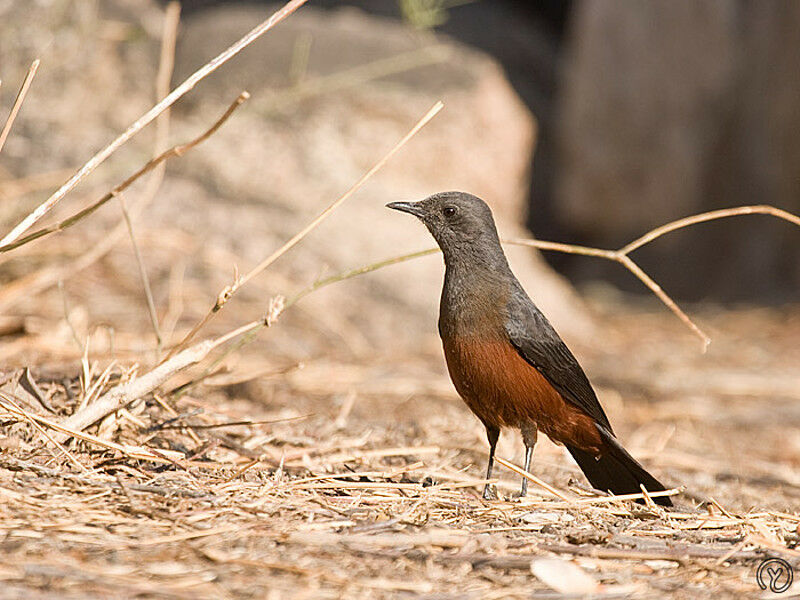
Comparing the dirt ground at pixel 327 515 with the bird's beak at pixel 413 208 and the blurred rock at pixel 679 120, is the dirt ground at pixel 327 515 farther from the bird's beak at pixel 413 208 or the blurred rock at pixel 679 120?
the blurred rock at pixel 679 120

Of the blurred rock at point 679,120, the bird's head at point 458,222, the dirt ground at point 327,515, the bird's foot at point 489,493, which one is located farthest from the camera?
the blurred rock at point 679,120

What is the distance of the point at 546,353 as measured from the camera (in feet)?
A: 11.7

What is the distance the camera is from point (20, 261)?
5.48m

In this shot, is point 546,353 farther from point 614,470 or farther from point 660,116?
point 660,116

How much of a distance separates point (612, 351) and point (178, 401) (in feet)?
13.6

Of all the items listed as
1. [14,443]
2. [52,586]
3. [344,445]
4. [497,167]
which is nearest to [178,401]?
[344,445]

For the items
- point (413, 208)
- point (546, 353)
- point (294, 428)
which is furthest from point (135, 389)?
point (546, 353)

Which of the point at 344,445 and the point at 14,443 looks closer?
the point at 14,443

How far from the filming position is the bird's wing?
3535 mm

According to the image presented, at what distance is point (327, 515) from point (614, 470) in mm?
1322

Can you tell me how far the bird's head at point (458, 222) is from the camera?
3711 mm

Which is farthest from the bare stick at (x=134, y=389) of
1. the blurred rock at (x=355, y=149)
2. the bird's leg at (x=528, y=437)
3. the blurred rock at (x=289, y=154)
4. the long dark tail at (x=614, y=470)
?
the blurred rock at (x=355, y=149)

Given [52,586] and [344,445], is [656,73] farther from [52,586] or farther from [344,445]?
[52,586]

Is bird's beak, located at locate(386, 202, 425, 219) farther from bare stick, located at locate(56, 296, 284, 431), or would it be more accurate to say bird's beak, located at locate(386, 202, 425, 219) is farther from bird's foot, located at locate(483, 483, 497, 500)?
bird's foot, located at locate(483, 483, 497, 500)
